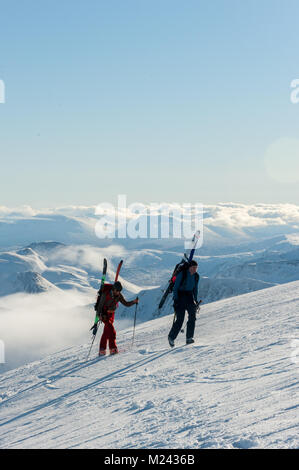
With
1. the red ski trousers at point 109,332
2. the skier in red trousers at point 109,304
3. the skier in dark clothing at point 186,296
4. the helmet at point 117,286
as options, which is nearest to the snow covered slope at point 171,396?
the red ski trousers at point 109,332


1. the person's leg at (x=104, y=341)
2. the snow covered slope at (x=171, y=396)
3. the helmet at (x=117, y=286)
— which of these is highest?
the helmet at (x=117, y=286)

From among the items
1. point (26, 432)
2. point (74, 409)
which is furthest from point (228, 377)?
point (26, 432)

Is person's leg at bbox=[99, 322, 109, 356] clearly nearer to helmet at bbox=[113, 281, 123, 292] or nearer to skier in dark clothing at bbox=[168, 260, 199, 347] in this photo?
helmet at bbox=[113, 281, 123, 292]

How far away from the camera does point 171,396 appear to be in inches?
285

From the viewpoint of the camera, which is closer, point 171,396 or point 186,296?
point 171,396

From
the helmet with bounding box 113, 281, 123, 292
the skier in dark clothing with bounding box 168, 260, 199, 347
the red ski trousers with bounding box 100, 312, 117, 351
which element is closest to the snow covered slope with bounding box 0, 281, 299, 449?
the red ski trousers with bounding box 100, 312, 117, 351

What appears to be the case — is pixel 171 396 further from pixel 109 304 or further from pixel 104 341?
pixel 104 341

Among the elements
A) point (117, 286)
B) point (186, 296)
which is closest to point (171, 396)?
point (186, 296)

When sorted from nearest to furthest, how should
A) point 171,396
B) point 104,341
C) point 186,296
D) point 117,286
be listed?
point 171,396 < point 186,296 < point 117,286 < point 104,341

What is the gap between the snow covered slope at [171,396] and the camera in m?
5.38

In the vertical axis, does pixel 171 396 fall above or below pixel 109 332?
above

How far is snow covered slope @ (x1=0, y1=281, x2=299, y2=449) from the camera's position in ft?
17.6

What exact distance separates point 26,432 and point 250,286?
17482 centimetres

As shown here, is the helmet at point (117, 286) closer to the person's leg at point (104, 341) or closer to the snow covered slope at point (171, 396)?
the person's leg at point (104, 341)
